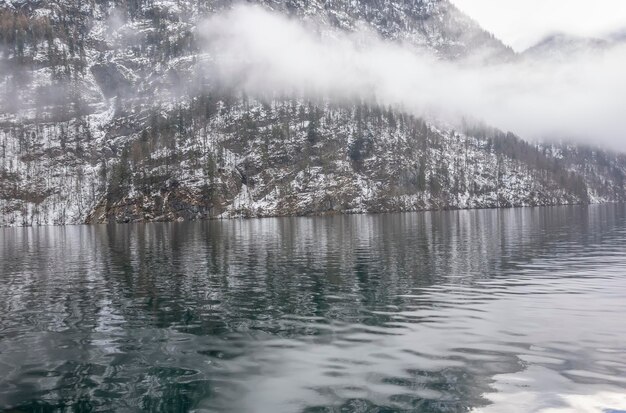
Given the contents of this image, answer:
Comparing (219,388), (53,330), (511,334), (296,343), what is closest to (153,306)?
(53,330)

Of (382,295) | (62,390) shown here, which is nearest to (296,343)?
(62,390)

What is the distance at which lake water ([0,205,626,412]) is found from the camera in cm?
1897

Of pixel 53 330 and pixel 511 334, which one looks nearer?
pixel 511 334

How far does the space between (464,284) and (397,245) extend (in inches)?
1442

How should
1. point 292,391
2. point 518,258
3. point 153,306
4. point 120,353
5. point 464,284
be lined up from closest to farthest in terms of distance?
point 292,391
point 120,353
point 153,306
point 464,284
point 518,258

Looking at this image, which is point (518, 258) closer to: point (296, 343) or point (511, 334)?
point (511, 334)

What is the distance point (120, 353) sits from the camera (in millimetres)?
25453

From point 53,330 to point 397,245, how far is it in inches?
2269

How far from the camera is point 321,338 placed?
26938 millimetres

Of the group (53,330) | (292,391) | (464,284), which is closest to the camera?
(292,391)

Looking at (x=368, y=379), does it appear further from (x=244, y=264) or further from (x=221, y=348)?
(x=244, y=264)

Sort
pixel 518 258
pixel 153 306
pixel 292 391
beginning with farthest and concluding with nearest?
1. pixel 518 258
2. pixel 153 306
3. pixel 292 391

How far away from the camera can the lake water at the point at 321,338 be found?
18969mm

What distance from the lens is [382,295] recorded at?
127 ft
